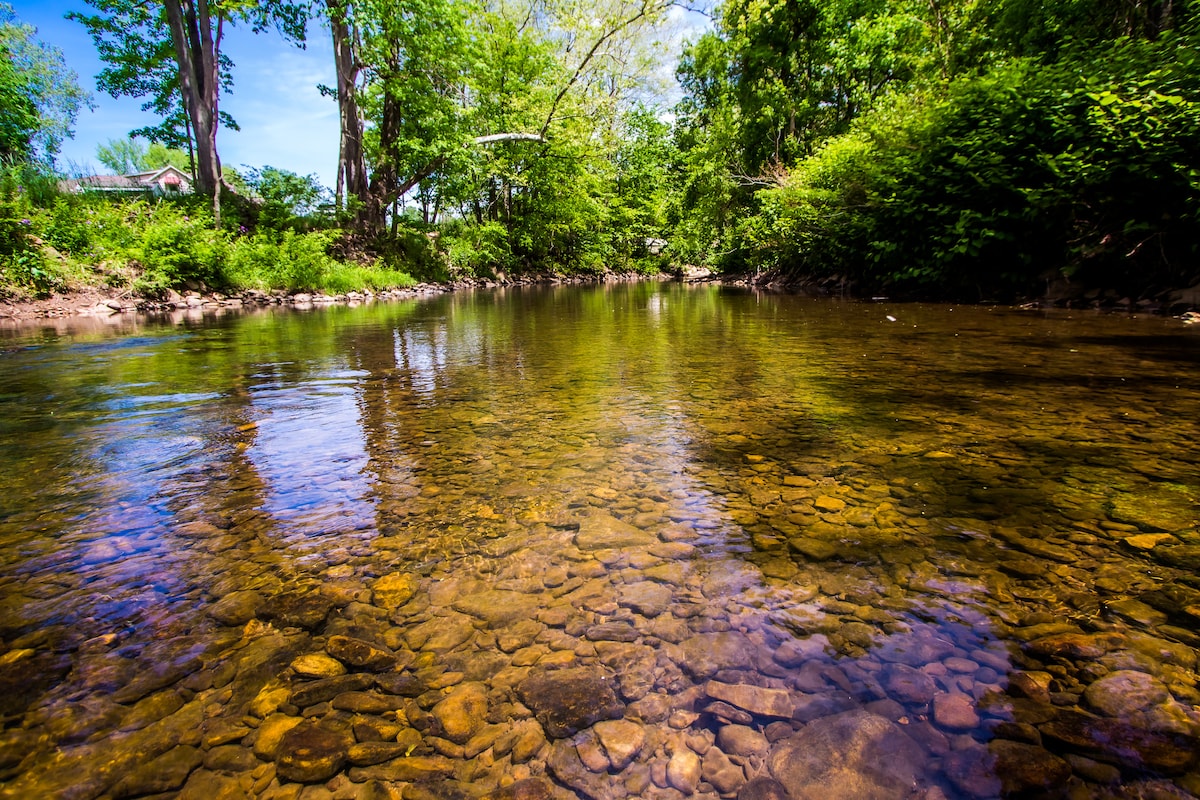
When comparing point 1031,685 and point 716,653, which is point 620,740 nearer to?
point 716,653

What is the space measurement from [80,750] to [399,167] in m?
25.2

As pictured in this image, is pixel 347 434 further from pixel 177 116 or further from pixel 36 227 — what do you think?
pixel 177 116

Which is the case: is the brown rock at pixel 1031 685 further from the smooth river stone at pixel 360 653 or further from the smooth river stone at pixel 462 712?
the smooth river stone at pixel 360 653

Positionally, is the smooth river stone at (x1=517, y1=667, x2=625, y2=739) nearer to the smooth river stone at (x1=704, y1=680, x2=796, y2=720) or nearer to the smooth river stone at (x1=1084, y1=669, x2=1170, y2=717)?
the smooth river stone at (x1=704, y1=680, x2=796, y2=720)

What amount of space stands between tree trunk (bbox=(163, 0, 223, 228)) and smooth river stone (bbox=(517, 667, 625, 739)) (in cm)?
1975

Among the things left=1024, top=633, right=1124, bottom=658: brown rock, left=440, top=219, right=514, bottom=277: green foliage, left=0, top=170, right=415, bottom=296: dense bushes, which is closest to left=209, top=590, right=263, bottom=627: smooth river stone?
left=1024, top=633, right=1124, bottom=658: brown rock

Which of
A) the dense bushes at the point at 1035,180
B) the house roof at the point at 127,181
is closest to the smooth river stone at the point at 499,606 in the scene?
the dense bushes at the point at 1035,180

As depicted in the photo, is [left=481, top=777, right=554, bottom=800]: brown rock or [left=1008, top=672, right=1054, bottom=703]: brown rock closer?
[left=481, top=777, right=554, bottom=800]: brown rock

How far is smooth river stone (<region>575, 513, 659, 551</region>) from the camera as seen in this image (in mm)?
2170

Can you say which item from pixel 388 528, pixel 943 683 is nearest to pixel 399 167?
pixel 388 528

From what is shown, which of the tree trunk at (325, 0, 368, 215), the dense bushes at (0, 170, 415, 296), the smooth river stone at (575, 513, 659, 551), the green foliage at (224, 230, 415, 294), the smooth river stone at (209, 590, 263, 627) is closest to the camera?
the smooth river stone at (209, 590, 263, 627)

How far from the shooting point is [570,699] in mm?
1423

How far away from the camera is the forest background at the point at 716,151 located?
8422mm

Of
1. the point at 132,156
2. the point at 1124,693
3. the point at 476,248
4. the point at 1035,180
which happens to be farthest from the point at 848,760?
the point at 132,156
